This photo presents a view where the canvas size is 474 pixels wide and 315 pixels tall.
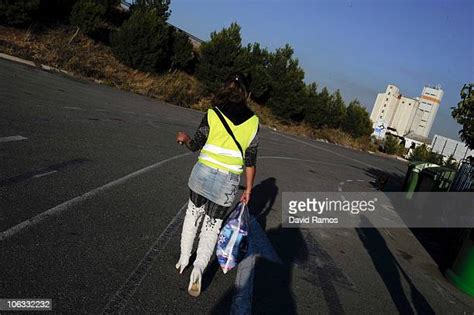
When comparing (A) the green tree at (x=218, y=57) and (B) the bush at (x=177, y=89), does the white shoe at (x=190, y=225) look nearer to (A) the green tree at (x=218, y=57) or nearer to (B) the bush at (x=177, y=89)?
(B) the bush at (x=177, y=89)

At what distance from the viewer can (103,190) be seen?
6473 millimetres

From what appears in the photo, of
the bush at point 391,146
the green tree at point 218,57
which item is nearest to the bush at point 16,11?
the green tree at point 218,57

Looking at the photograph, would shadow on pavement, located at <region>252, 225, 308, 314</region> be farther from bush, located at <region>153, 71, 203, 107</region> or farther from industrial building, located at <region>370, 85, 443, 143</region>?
industrial building, located at <region>370, 85, 443, 143</region>

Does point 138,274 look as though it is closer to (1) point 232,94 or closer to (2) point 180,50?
(1) point 232,94

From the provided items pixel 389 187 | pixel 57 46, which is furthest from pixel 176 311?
pixel 57 46

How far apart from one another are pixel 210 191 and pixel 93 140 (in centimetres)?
599

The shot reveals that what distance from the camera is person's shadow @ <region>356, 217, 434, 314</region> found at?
5.38m

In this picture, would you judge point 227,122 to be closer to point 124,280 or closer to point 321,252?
point 124,280

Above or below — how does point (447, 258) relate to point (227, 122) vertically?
below

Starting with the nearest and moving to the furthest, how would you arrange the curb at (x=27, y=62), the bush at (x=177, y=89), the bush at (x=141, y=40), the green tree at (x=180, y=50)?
the curb at (x=27, y=62)
the bush at (x=141, y=40)
the bush at (x=177, y=89)
the green tree at (x=180, y=50)

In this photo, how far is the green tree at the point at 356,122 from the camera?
42.4 m

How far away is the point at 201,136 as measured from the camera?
435 centimetres

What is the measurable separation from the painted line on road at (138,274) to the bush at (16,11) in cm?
2271

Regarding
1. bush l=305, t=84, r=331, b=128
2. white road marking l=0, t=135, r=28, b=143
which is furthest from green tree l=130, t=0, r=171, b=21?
white road marking l=0, t=135, r=28, b=143
